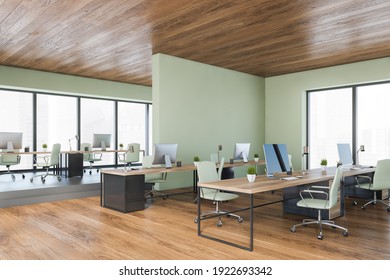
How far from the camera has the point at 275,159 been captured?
4914 mm

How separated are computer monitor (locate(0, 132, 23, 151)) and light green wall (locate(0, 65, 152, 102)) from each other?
1592 mm

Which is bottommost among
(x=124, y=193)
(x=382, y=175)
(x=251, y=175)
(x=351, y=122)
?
(x=124, y=193)

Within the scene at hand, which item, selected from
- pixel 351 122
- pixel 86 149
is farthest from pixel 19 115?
pixel 351 122

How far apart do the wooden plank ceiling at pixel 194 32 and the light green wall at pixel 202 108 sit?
16.3 inches

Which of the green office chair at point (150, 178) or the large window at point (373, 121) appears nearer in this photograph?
the green office chair at point (150, 178)

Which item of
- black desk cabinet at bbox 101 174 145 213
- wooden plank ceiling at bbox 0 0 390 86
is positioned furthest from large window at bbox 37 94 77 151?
black desk cabinet at bbox 101 174 145 213

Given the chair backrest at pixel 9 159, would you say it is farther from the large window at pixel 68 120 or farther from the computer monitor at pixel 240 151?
the computer monitor at pixel 240 151

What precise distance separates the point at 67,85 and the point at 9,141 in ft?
8.62

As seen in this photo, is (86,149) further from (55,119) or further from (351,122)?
(351,122)

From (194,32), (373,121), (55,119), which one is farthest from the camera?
(55,119)

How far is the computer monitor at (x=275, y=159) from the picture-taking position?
15.7 feet

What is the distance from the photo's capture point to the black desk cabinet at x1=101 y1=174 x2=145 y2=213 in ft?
18.5

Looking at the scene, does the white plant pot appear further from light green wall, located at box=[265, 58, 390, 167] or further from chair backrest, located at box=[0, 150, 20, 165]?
chair backrest, located at box=[0, 150, 20, 165]

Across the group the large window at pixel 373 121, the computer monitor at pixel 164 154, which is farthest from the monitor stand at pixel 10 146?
the large window at pixel 373 121
